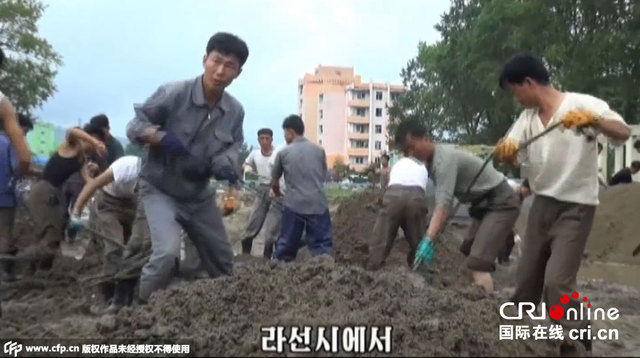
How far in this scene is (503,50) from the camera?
1137 inches

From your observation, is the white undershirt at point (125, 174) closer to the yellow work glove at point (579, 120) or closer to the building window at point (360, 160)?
the yellow work glove at point (579, 120)

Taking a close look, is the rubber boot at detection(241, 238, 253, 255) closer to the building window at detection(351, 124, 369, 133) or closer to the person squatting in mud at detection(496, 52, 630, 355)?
the person squatting in mud at detection(496, 52, 630, 355)

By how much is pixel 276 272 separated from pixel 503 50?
25.1m

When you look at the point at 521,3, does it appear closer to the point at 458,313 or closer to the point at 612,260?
the point at 612,260

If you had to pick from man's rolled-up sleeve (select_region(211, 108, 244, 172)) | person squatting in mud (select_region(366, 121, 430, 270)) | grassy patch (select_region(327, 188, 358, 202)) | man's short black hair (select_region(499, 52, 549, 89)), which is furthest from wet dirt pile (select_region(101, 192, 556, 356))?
grassy patch (select_region(327, 188, 358, 202))

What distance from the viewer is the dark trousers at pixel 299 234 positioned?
849 centimetres

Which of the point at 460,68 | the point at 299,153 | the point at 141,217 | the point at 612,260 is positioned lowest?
the point at 612,260

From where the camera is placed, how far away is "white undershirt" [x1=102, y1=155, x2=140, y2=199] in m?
6.64

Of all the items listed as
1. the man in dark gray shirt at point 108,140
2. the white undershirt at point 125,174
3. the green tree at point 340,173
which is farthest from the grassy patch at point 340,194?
the white undershirt at point 125,174

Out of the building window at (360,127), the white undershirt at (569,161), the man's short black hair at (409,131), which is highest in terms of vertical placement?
the building window at (360,127)

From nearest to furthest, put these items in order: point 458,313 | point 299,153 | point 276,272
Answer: point 458,313 → point 276,272 → point 299,153

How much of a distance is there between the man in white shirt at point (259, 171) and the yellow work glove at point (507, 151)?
586 cm

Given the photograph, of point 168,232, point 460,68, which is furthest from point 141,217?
point 460,68

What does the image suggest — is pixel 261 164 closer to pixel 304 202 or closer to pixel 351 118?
pixel 304 202
